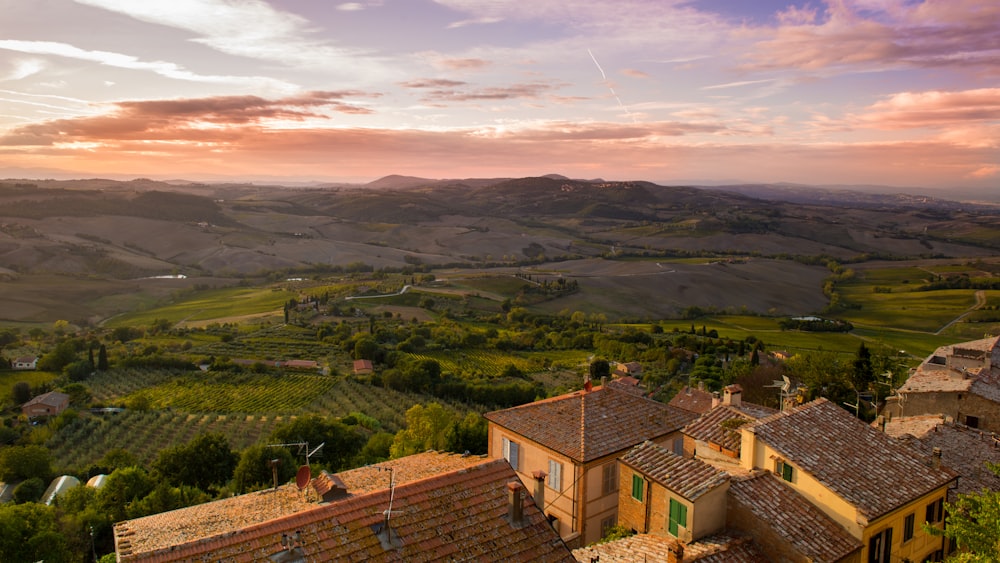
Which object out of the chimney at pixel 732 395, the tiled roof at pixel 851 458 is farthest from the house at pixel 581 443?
the tiled roof at pixel 851 458

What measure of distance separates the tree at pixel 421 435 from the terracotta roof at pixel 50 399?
36.8m

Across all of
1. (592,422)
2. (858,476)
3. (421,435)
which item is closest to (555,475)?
(592,422)

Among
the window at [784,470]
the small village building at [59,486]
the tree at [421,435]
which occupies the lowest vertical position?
the small village building at [59,486]

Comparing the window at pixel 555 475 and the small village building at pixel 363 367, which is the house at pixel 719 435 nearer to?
the window at pixel 555 475

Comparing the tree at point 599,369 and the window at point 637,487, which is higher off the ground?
the window at point 637,487

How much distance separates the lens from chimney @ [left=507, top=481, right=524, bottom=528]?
38.9 ft

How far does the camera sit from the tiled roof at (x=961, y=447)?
19.8 meters

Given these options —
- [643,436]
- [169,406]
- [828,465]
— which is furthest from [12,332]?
[828,465]

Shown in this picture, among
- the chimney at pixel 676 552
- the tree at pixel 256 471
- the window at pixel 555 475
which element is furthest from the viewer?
the tree at pixel 256 471

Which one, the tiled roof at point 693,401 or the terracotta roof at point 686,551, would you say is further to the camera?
the tiled roof at point 693,401

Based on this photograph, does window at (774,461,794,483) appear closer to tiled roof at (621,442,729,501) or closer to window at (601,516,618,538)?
tiled roof at (621,442,729,501)

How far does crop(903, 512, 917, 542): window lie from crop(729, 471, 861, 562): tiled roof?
87.8 inches

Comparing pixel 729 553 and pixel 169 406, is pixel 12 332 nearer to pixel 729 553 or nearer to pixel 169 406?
pixel 169 406

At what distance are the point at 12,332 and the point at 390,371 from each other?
213 ft
